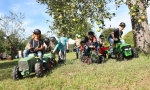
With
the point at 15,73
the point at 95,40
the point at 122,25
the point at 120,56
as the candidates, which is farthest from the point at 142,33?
the point at 15,73

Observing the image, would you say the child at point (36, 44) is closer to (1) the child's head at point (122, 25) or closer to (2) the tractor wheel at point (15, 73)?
(2) the tractor wheel at point (15, 73)

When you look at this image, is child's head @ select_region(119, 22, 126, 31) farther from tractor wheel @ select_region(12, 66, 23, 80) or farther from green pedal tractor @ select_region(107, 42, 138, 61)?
tractor wheel @ select_region(12, 66, 23, 80)

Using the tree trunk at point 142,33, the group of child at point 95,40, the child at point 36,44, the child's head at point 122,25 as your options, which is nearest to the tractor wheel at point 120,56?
the group of child at point 95,40

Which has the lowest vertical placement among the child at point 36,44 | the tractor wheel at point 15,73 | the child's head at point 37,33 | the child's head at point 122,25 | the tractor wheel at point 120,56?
the tractor wheel at point 15,73

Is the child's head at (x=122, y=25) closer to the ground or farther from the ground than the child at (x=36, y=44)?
farther from the ground

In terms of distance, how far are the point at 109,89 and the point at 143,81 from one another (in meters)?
0.95

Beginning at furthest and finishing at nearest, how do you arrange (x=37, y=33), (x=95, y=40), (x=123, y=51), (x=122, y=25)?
(x=95, y=40) → (x=123, y=51) → (x=122, y=25) → (x=37, y=33)

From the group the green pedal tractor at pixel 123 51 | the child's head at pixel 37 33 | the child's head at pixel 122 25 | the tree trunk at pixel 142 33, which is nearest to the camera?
the child's head at pixel 37 33

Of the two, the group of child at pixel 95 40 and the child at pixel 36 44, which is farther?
the group of child at pixel 95 40

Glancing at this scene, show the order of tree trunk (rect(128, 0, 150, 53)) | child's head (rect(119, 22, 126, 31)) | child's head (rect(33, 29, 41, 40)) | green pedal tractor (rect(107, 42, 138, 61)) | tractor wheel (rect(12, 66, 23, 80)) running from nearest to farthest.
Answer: tractor wheel (rect(12, 66, 23, 80))
child's head (rect(33, 29, 41, 40))
child's head (rect(119, 22, 126, 31))
green pedal tractor (rect(107, 42, 138, 61))
tree trunk (rect(128, 0, 150, 53))

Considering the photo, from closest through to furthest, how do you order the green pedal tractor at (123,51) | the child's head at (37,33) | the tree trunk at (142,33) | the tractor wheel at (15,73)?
the tractor wheel at (15,73)
the child's head at (37,33)
the green pedal tractor at (123,51)
the tree trunk at (142,33)

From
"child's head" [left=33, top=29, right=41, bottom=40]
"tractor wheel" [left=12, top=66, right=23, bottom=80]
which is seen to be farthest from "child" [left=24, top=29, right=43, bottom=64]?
"tractor wheel" [left=12, top=66, right=23, bottom=80]

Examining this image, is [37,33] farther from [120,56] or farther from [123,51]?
[123,51]

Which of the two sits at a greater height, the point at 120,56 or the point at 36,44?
the point at 36,44
